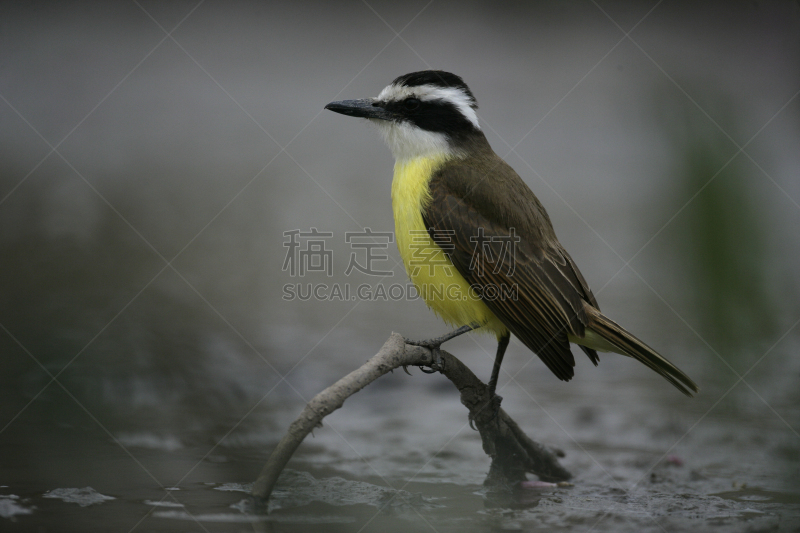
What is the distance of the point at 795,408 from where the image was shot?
14.6 ft

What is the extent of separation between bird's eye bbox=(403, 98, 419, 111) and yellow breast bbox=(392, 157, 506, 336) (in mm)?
450

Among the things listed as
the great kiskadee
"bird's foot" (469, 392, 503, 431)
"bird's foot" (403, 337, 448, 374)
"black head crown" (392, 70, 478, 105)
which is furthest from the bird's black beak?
"bird's foot" (469, 392, 503, 431)

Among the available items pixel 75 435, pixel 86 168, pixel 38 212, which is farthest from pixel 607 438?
pixel 86 168

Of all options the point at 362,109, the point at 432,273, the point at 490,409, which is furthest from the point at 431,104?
the point at 490,409

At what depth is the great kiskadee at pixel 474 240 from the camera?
357 centimetres

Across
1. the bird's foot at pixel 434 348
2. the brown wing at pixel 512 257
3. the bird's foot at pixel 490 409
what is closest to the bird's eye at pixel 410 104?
the brown wing at pixel 512 257

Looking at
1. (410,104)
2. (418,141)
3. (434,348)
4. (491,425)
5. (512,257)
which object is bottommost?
(491,425)

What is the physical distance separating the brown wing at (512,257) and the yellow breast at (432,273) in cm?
5

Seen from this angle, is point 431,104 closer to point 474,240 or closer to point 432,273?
point 474,240

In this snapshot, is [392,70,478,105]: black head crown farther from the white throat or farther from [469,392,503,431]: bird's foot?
[469,392,503,431]: bird's foot

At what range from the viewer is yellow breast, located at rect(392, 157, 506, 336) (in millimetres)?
3729

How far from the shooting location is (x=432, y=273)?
3736 mm

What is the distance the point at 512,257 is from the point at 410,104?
105 cm

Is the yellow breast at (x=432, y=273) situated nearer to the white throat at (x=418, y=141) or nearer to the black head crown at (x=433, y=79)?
the white throat at (x=418, y=141)
